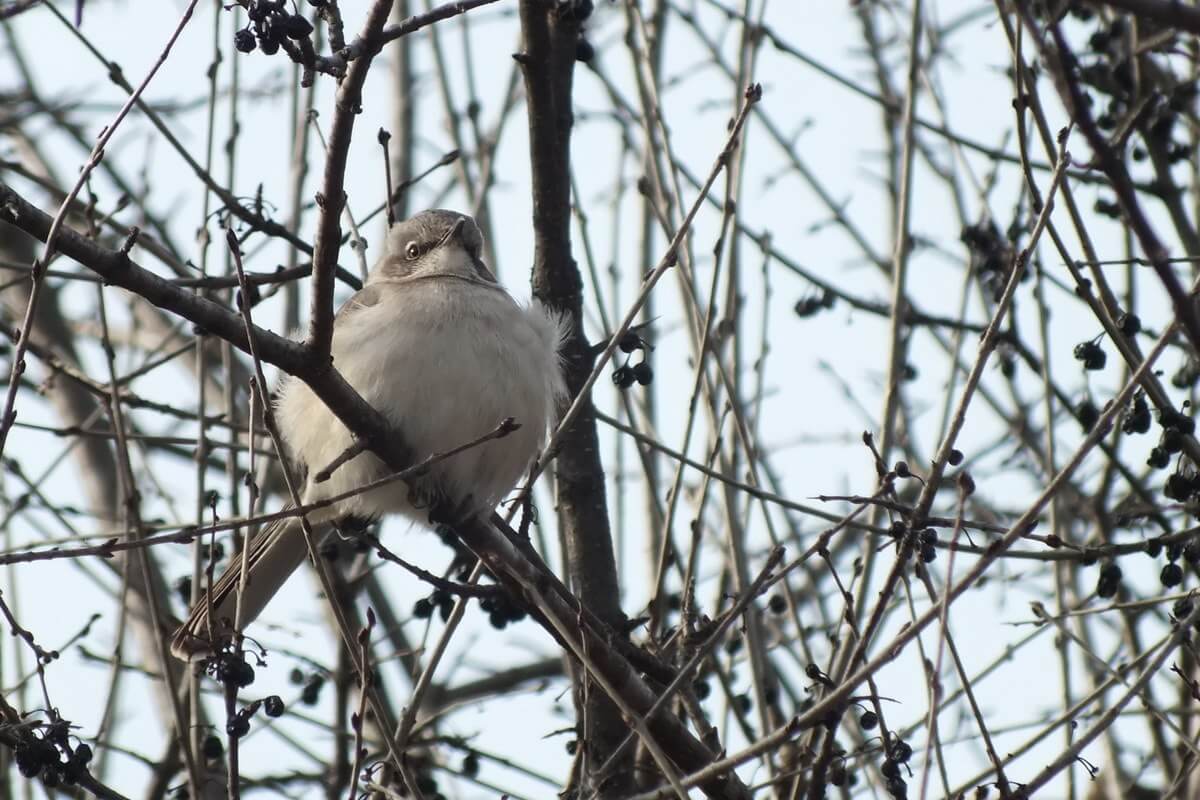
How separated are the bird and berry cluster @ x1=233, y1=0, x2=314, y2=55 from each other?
1.82 m

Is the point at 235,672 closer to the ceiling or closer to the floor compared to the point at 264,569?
closer to the floor

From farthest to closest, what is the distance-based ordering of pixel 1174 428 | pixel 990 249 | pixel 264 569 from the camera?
1. pixel 264 569
2. pixel 990 249
3. pixel 1174 428

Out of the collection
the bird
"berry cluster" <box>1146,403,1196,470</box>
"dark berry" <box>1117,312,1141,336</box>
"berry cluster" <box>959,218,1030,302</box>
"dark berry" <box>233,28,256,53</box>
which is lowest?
"berry cluster" <box>1146,403,1196,470</box>

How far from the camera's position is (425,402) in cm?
509

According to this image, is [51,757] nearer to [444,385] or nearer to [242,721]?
[242,721]

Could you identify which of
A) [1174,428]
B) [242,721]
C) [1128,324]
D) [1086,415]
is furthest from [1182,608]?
[242,721]

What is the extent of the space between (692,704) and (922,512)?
1555mm

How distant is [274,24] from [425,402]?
80.4 inches

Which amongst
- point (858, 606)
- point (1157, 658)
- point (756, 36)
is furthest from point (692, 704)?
point (756, 36)

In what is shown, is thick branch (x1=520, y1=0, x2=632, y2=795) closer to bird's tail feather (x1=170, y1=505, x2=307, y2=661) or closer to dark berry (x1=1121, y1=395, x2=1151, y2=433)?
bird's tail feather (x1=170, y1=505, x2=307, y2=661)

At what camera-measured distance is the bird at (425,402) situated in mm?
5117

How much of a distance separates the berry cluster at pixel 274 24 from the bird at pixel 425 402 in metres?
1.82

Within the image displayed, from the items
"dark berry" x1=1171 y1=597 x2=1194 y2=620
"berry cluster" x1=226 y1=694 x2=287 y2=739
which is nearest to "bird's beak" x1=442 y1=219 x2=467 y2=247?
"berry cluster" x1=226 y1=694 x2=287 y2=739

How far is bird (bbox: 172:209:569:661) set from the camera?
5.12m
